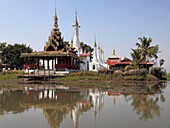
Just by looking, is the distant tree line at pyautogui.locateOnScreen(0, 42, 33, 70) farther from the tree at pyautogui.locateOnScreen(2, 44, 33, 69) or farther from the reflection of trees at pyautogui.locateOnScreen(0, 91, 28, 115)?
the reflection of trees at pyautogui.locateOnScreen(0, 91, 28, 115)

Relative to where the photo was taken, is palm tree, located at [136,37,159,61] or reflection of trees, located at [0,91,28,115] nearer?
reflection of trees, located at [0,91,28,115]

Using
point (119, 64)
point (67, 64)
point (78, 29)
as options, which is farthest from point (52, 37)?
point (119, 64)

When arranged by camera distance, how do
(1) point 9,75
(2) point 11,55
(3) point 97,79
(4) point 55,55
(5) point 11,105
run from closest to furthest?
(5) point 11,105
(3) point 97,79
(4) point 55,55
(1) point 9,75
(2) point 11,55

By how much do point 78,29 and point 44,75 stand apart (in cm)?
1909

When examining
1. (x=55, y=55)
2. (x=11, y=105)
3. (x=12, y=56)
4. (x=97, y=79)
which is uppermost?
(x=12, y=56)

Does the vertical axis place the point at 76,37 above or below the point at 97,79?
above

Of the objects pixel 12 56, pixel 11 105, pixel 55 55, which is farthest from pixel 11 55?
pixel 11 105

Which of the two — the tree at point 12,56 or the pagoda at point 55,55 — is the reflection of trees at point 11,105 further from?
the tree at point 12,56

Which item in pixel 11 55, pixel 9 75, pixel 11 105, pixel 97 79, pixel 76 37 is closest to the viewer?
pixel 11 105

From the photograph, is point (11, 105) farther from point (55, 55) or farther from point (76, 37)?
point (76, 37)

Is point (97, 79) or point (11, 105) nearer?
point (11, 105)

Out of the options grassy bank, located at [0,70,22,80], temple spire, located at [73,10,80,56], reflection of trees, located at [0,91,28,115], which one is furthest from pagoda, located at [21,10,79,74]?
reflection of trees, located at [0,91,28,115]

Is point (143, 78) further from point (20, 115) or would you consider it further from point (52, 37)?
point (20, 115)

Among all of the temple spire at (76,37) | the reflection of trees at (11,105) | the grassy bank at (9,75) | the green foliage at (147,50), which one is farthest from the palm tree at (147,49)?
the reflection of trees at (11,105)
